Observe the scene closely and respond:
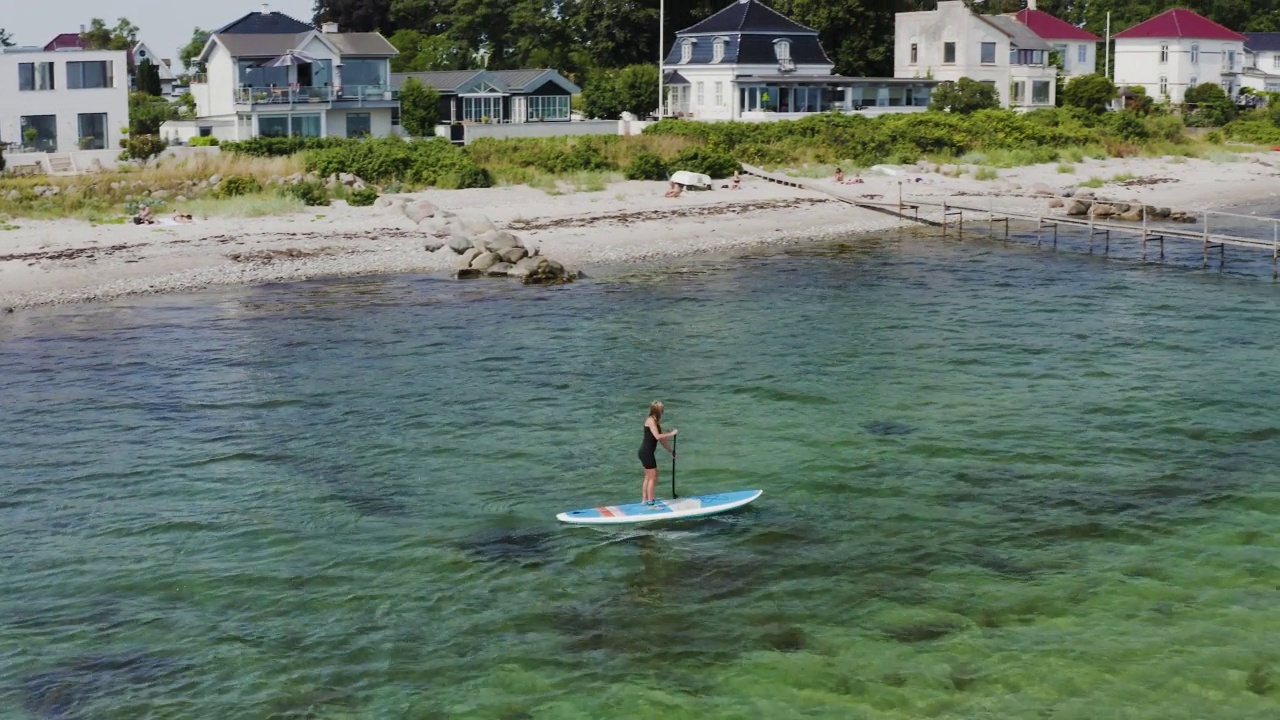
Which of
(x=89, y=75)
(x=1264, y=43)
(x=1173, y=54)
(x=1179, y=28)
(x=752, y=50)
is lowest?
(x=89, y=75)

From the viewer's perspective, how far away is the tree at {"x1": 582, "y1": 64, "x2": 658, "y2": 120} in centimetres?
9781

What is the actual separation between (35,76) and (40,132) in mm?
2905

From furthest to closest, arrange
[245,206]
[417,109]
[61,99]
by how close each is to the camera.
A: 1. [417,109]
2. [61,99]
3. [245,206]

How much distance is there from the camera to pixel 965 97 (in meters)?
96.2

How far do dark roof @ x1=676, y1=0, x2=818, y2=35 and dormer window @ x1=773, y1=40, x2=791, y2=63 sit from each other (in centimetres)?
82

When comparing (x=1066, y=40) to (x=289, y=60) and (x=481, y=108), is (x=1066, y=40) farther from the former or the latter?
(x=289, y=60)

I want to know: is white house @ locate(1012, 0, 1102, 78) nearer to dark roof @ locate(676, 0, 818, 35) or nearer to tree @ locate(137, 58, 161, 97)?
dark roof @ locate(676, 0, 818, 35)

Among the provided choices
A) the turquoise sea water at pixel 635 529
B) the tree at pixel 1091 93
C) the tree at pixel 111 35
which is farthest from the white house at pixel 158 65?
the turquoise sea water at pixel 635 529

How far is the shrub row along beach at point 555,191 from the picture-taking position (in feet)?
162

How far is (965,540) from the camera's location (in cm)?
2395

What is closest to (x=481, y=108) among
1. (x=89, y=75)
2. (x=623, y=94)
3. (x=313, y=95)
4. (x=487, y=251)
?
(x=623, y=94)

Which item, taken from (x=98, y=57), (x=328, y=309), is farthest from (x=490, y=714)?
(x=98, y=57)

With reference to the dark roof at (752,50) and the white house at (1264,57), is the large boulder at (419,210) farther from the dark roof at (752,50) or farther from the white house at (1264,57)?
the white house at (1264,57)

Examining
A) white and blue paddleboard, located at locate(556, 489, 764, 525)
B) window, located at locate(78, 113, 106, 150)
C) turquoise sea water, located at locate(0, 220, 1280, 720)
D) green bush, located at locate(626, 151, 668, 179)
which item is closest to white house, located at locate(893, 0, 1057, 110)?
green bush, located at locate(626, 151, 668, 179)
